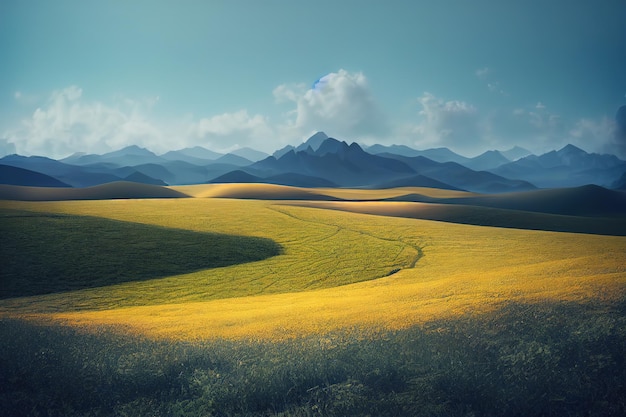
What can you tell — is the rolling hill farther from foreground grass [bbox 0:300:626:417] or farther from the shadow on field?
foreground grass [bbox 0:300:626:417]

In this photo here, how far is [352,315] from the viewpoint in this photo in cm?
1691

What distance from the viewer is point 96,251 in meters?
37.9

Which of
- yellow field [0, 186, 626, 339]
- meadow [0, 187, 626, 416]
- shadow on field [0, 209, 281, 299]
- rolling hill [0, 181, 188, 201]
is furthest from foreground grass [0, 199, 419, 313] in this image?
rolling hill [0, 181, 188, 201]

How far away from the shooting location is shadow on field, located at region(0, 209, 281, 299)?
30.7 metres

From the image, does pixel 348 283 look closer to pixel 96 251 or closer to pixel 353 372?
pixel 353 372

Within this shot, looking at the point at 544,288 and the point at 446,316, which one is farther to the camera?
the point at 544,288

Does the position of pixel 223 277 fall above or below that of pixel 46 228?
below

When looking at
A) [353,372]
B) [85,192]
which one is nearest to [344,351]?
[353,372]

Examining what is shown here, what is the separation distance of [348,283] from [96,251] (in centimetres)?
2389

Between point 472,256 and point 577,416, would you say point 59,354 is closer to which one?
point 577,416

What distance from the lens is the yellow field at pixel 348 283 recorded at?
16.5 meters

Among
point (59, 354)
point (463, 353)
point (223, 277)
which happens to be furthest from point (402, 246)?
point (59, 354)

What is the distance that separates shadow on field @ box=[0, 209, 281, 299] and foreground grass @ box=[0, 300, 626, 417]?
17.9 m

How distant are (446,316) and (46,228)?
148ft
